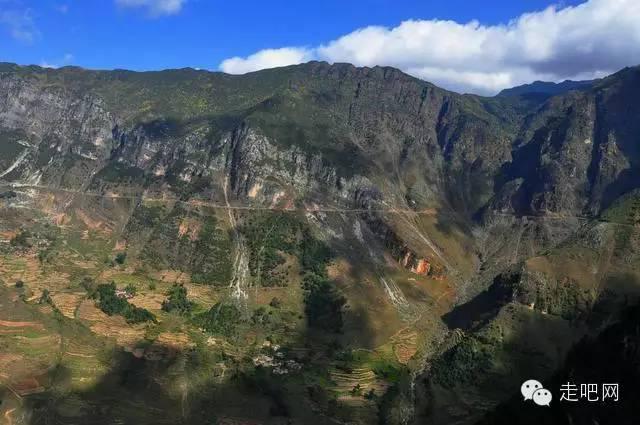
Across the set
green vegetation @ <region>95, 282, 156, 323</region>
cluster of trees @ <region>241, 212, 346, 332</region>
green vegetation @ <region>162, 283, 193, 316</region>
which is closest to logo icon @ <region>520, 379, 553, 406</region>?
cluster of trees @ <region>241, 212, 346, 332</region>

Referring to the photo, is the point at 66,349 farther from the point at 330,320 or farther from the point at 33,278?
the point at 330,320

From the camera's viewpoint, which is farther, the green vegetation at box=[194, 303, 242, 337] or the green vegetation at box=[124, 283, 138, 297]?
the green vegetation at box=[124, 283, 138, 297]

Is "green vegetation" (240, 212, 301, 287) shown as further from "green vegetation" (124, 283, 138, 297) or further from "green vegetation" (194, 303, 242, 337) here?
"green vegetation" (124, 283, 138, 297)

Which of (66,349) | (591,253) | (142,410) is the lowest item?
(142,410)

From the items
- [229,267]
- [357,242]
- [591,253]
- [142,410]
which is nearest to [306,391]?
[142,410]

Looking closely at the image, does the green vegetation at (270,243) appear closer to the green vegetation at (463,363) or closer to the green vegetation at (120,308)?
the green vegetation at (120,308)

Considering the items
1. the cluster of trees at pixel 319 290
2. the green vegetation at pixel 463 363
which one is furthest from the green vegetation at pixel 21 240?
the green vegetation at pixel 463 363

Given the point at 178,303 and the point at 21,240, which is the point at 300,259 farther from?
the point at 21,240
